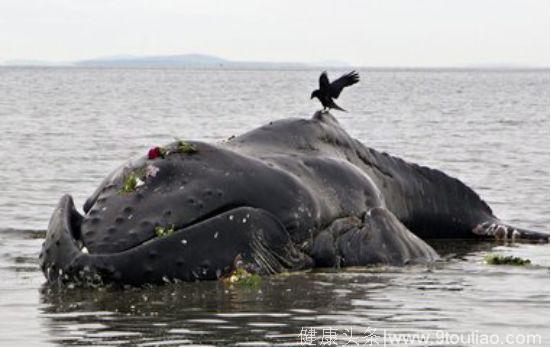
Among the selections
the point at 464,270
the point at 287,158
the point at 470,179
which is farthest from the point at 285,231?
the point at 470,179

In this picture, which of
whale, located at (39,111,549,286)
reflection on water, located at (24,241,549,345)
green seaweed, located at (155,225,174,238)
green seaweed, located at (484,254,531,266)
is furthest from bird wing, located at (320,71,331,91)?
green seaweed, located at (155,225,174,238)

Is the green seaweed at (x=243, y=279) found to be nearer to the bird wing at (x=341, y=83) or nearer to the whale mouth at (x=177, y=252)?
the whale mouth at (x=177, y=252)

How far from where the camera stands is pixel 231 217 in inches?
415

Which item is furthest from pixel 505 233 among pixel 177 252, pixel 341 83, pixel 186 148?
pixel 177 252

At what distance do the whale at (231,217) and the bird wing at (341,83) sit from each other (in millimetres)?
552

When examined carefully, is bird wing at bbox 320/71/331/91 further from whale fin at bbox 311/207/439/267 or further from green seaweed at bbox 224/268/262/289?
green seaweed at bbox 224/268/262/289

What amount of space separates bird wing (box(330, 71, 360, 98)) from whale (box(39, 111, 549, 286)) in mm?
552

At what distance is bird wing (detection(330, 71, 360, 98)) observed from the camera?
13.4 meters

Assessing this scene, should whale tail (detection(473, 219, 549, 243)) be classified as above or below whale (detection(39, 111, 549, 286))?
below

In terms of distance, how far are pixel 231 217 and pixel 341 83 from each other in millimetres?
3434

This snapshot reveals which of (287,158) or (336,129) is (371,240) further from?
(336,129)

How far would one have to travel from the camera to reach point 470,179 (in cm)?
2217

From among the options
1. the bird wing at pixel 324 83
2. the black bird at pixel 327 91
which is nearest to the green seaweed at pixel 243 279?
the black bird at pixel 327 91

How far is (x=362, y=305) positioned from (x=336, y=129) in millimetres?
3776
